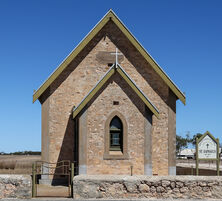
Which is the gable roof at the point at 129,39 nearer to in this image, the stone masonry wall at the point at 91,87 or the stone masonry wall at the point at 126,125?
the stone masonry wall at the point at 91,87

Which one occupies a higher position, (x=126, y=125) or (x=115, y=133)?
(x=126, y=125)

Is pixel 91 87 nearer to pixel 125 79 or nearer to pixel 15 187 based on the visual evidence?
pixel 125 79

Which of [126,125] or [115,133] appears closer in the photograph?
[126,125]

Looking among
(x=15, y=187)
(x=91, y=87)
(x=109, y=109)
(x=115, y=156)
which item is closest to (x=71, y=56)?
(x=91, y=87)

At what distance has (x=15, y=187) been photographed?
1373 centimetres

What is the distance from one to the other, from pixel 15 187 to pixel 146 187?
484 cm

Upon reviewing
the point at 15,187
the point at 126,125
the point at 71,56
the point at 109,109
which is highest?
the point at 71,56

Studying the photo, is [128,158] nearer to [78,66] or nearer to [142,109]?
[142,109]

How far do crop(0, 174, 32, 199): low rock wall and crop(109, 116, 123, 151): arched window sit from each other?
20.4ft

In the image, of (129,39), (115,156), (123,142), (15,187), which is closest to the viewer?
(15,187)

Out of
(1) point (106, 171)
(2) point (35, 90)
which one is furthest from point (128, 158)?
(2) point (35, 90)

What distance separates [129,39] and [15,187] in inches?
455

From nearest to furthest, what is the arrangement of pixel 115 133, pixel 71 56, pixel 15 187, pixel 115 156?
pixel 15 187 → pixel 115 156 → pixel 115 133 → pixel 71 56

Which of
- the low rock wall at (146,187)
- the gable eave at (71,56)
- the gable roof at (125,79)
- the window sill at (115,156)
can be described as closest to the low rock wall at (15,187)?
the low rock wall at (146,187)
